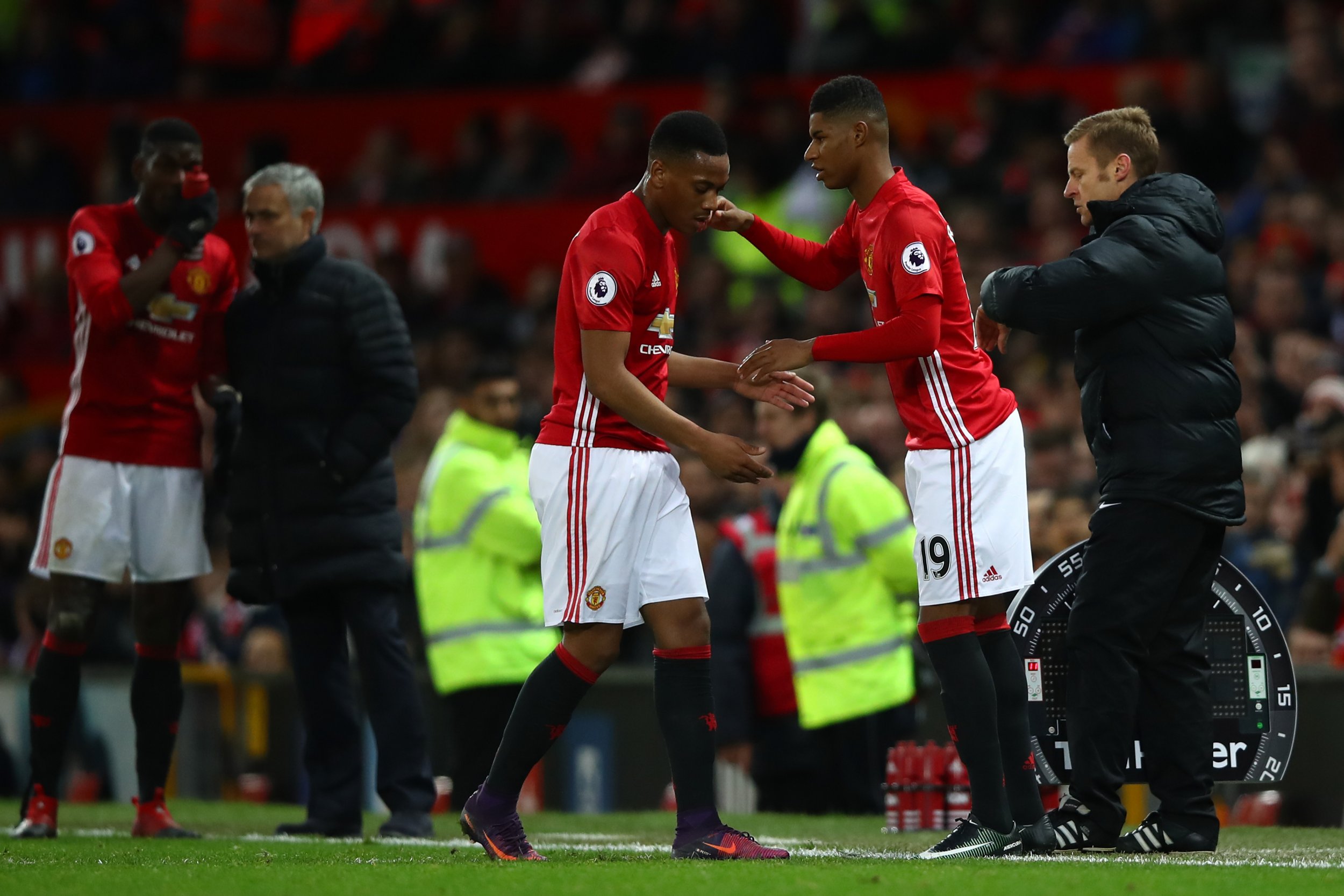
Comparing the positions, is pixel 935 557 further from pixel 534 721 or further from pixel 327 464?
pixel 327 464

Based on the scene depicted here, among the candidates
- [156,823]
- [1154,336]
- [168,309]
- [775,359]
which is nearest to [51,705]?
[156,823]

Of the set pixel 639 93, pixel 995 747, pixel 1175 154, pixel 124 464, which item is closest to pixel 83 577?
pixel 124 464

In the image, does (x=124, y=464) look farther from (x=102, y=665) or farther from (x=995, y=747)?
(x=102, y=665)

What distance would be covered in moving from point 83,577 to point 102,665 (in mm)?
4937

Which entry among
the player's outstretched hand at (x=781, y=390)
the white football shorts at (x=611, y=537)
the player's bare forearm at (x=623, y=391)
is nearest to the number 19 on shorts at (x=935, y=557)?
the player's outstretched hand at (x=781, y=390)

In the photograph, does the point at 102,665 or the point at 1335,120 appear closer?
the point at 102,665

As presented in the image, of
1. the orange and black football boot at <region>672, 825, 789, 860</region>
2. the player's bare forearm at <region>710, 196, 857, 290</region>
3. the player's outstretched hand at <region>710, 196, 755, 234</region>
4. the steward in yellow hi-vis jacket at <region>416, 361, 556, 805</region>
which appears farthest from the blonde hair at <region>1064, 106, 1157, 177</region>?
the steward in yellow hi-vis jacket at <region>416, 361, 556, 805</region>

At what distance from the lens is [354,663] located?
11.0 meters

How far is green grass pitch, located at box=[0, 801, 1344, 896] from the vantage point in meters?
4.80

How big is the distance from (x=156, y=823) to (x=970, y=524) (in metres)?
3.29

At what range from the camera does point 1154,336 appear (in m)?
5.71

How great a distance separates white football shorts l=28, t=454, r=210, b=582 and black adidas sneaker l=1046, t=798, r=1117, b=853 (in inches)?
131

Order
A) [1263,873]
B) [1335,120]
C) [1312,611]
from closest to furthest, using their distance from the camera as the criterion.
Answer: [1263,873] < [1312,611] < [1335,120]

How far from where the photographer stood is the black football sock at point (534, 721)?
568 centimetres
